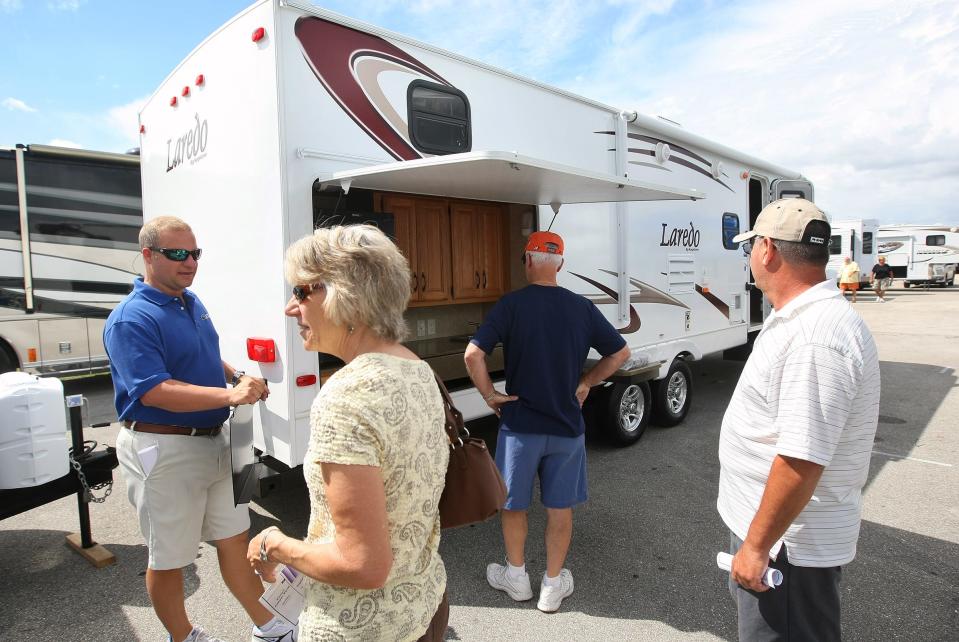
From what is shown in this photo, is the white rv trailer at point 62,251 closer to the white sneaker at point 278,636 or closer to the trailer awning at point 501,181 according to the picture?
the trailer awning at point 501,181

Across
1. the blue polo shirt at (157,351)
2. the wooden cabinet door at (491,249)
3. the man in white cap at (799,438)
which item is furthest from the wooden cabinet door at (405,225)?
the man in white cap at (799,438)

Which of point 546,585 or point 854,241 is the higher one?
point 854,241

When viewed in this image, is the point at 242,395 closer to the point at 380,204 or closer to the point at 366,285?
the point at 366,285

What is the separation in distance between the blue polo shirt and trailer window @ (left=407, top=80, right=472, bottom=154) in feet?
5.76

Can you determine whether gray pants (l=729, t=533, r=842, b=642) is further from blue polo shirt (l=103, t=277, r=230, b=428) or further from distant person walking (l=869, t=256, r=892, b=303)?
distant person walking (l=869, t=256, r=892, b=303)

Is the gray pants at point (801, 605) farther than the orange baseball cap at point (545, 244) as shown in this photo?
No

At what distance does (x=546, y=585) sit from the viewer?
2.81 meters

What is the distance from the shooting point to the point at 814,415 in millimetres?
1460

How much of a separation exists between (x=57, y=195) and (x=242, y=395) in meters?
5.98

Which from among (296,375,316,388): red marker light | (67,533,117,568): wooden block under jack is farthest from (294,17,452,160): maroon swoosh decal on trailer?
(67,533,117,568): wooden block under jack

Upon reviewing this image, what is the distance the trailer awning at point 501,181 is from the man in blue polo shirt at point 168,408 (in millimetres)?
996

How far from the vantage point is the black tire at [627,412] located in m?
4.91

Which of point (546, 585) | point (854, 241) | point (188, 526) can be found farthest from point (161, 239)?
point (854, 241)

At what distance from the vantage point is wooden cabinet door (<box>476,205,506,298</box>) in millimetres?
4988
